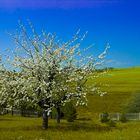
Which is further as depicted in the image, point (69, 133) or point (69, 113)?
point (69, 113)

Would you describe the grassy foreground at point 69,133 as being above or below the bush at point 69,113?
below

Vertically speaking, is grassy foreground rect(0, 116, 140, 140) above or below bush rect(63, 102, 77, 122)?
Answer: below

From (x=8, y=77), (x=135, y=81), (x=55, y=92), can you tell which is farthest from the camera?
(x=135, y=81)

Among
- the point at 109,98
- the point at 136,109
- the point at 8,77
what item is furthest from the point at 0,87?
the point at 109,98

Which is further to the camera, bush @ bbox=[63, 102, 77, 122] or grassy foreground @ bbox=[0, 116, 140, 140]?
bush @ bbox=[63, 102, 77, 122]

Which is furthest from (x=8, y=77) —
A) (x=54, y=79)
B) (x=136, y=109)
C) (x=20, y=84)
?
(x=136, y=109)

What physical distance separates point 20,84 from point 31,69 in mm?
1808

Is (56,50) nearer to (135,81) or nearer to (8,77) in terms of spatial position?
(8,77)

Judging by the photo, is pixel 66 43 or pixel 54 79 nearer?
pixel 54 79

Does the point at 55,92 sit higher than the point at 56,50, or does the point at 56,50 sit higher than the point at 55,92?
the point at 56,50

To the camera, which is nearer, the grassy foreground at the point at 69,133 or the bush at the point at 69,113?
the grassy foreground at the point at 69,133

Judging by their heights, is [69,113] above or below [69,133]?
above

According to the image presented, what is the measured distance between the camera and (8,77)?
4762 centimetres

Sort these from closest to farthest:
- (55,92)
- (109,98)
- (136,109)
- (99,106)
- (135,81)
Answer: (55,92) → (136,109) → (99,106) → (109,98) → (135,81)
